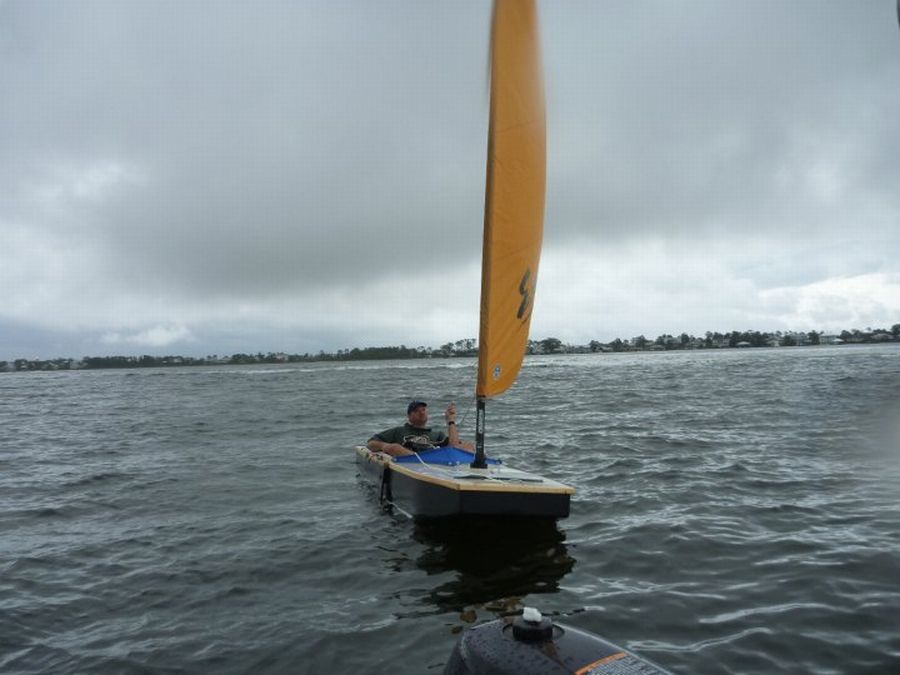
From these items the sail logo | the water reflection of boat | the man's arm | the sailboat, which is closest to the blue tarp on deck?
→ the sailboat

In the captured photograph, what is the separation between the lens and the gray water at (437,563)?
19.7 ft

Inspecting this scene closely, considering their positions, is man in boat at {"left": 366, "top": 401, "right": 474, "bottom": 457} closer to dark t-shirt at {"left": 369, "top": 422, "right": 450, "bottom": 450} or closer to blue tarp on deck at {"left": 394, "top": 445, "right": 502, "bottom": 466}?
dark t-shirt at {"left": 369, "top": 422, "right": 450, "bottom": 450}

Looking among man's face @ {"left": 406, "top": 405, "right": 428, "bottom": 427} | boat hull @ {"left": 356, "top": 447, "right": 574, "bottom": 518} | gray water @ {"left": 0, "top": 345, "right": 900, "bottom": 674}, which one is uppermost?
man's face @ {"left": 406, "top": 405, "right": 428, "bottom": 427}

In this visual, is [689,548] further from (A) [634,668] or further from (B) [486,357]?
(A) [634,668]

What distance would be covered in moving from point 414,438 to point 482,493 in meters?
3.98

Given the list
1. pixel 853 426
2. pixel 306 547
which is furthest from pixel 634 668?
pixel 853 426

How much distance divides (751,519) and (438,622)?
5.68 metres

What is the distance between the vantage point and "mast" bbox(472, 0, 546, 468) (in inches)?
379

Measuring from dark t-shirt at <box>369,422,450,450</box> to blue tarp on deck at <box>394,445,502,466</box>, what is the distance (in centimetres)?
82

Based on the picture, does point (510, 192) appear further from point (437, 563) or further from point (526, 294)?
point (437, 563)

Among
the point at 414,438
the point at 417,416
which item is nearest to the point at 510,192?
the point at 417,416

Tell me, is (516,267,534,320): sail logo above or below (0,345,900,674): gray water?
above

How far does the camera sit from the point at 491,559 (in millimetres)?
8219

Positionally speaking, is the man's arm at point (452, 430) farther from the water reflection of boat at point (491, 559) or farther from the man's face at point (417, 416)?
the water reflection of boat at point (491, 559)
